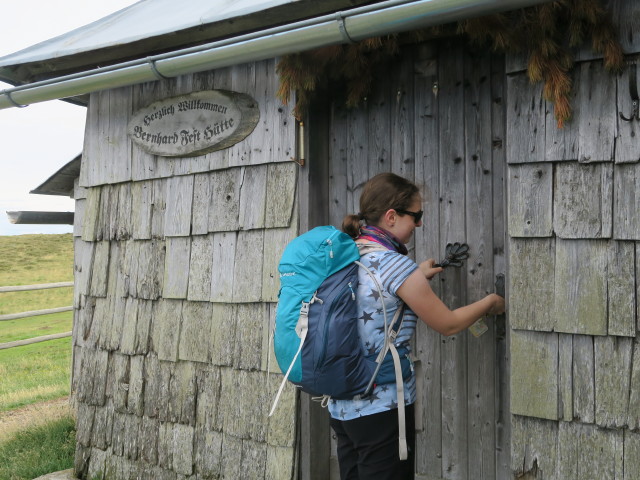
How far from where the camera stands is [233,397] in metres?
3.72

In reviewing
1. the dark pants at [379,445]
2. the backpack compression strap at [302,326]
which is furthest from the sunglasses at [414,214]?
the dark pants at [379,445]

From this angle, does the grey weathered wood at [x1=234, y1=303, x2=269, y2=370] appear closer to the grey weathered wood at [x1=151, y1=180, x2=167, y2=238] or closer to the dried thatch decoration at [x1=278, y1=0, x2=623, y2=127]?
the grey weathered wood at [x1=151, y1=180, x2=167, y2=238]

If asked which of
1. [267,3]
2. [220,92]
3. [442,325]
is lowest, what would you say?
[442,325]

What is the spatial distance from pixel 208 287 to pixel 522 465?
2.07 m

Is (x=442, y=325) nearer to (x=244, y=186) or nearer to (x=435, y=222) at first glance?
(x=435, y=222)

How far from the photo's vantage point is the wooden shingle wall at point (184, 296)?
3.60m

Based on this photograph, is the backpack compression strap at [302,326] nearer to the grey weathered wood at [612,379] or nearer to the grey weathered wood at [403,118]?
the grey weathered wood at [612,379]

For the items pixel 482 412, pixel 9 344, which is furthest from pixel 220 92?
pixel 9 344

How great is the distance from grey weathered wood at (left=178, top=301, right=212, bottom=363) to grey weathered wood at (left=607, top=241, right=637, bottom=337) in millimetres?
2305

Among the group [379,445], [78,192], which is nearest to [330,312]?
[379,445]

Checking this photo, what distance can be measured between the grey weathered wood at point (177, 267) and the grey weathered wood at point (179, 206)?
0.06 m

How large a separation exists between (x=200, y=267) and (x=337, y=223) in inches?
36.7

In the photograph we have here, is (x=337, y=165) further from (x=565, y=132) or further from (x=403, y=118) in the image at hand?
(x=565, y=132)

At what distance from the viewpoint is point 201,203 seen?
3883 mm
